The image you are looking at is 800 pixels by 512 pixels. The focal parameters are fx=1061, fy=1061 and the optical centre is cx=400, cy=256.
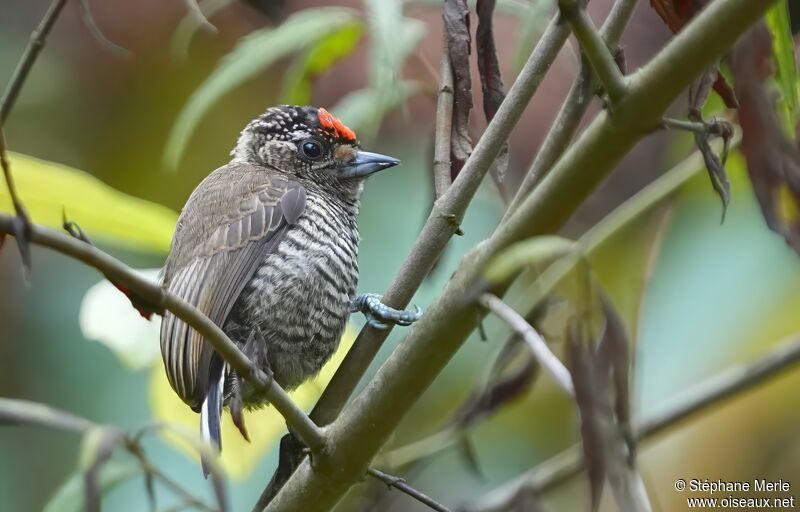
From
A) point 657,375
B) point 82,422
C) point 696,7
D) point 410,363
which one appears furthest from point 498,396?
point 657,375

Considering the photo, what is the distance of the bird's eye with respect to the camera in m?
3.43

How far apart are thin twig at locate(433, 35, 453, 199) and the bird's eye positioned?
1.42m

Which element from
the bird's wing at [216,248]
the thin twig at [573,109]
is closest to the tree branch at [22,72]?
the thin twig at [573,109]

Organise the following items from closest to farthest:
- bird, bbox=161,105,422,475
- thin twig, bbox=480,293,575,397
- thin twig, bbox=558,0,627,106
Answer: thin twig, bbox=480,293,575,397, thin twig, bbox=558,0,627,106, bird, bbox=161,105,422,475

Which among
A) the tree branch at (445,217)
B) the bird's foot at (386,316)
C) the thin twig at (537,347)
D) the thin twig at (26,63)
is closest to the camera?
the thin twig at (537,347)

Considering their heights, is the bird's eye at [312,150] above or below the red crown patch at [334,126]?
below

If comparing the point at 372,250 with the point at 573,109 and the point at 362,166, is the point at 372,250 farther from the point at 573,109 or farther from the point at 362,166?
the point at 573,109

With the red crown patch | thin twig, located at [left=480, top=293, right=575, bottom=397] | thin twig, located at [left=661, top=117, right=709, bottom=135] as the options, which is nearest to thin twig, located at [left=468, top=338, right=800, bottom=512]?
thin twig, located at [left=480, top=293, right=575, bottom=397]

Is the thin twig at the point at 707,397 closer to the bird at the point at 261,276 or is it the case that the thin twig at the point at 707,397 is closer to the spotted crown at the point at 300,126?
the bird at the point at 261,276

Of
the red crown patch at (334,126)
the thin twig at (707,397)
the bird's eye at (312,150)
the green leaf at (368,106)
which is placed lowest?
the thin twig at (707,397)

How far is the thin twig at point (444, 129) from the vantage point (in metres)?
2.02

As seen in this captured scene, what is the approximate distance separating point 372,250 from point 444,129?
1846 mm

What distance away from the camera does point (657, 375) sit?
3.31 metres

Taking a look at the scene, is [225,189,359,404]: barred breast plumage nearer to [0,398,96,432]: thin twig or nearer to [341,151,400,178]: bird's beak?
[341,151,400,178]: bird's beak
